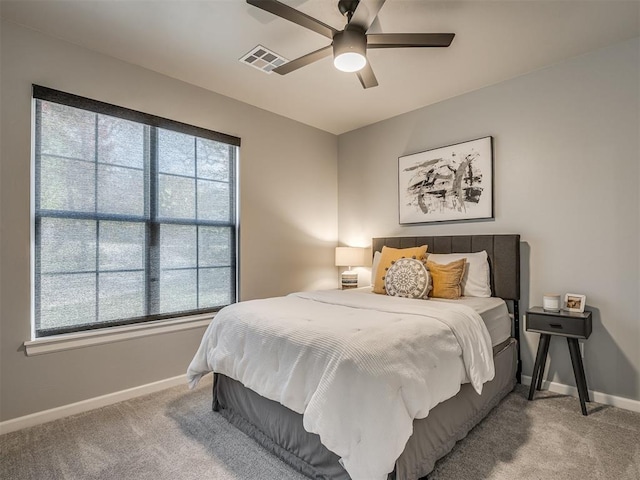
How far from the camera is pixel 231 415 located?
2.35m

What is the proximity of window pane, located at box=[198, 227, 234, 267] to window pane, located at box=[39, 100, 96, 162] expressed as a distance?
1127mm

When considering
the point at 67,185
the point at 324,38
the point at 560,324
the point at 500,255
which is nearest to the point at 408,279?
the point at 500,255

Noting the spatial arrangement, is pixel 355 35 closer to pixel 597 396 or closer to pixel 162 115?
pixel 162 115

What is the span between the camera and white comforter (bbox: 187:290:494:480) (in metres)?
1.43

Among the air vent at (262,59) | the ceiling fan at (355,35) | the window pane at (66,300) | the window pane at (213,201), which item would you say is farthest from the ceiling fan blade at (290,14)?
the window pane at (66,300)

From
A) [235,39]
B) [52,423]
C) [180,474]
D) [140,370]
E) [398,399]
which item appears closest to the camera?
[398,399]

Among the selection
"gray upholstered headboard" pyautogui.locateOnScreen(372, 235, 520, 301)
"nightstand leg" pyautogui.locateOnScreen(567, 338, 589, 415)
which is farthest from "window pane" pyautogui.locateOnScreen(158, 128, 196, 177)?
"nightstand leg" pyautogui.locateOnScreen(567, 338, 589, 415)

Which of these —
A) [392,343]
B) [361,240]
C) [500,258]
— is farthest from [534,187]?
[392,343]

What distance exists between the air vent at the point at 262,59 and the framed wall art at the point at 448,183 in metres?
1.79

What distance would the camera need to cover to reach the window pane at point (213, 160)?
338 centimetres

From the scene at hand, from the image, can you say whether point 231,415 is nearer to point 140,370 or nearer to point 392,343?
point 140,370

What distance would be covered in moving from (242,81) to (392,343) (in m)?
2.76

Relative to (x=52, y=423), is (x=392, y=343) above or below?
above

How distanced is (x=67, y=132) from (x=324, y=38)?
6.74 feet
